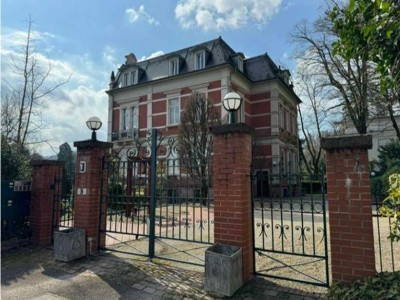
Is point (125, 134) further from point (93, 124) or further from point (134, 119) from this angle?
point (93, 124)

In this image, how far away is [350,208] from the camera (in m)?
3.33

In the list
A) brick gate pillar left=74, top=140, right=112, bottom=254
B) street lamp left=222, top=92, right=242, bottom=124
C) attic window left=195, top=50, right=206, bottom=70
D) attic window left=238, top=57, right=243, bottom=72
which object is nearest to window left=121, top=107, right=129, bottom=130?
attic window left=195, top=50, right=206, bottom=70

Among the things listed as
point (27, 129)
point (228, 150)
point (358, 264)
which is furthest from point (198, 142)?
point (358, 264)

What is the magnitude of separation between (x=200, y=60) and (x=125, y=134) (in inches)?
357

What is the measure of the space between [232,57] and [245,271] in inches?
812

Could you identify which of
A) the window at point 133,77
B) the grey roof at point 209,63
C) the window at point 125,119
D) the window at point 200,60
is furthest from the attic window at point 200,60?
the window at point 125,119

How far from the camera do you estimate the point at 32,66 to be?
1197cm

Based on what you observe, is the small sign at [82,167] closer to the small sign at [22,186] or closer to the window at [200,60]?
the small sign at [22,186]

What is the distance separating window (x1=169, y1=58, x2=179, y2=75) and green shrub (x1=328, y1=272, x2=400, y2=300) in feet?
70.7

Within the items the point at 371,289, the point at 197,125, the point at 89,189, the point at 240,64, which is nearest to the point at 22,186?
the point at 89,189

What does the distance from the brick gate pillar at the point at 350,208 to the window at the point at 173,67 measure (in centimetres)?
2085

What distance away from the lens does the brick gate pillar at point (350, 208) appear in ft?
10.7

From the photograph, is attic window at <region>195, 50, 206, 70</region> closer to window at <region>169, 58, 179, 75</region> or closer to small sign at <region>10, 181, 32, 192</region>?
window at <region>169, 58, 179, 75</region>

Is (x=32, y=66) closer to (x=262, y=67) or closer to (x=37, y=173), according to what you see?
(x=37, y=173)
